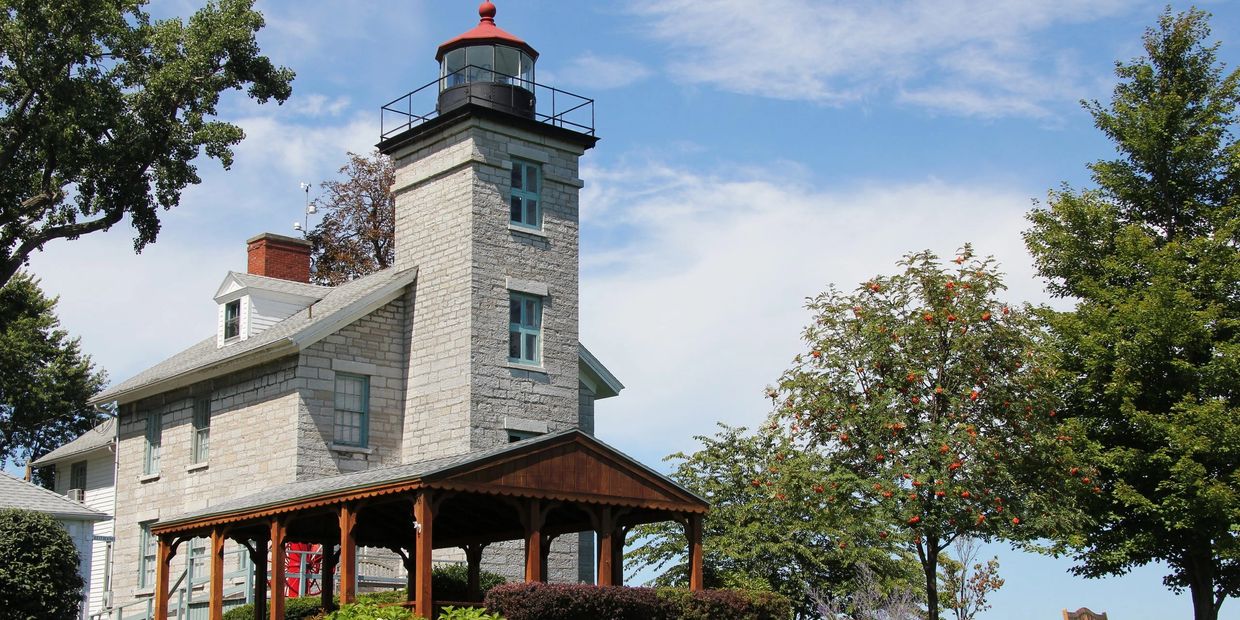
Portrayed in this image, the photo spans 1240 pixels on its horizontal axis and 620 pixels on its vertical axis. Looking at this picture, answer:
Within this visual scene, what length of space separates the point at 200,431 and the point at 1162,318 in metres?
18.9

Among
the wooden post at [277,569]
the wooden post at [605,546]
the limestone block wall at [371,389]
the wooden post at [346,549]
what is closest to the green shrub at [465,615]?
the wooden post at [346,549]

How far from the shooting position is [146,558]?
96.8 ft

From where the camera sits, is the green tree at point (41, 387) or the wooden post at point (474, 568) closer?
the wooden post at point (474, 568)

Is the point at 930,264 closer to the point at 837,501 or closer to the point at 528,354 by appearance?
the point at 837,501

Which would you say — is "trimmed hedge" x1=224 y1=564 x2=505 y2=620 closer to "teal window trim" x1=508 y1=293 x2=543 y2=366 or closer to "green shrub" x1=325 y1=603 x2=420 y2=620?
"teal window trim" x1=508 y1=293 x2=543 y2=366

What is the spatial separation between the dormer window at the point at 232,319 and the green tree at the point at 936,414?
12.2 meters

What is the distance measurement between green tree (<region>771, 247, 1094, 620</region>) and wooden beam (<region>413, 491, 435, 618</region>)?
7344mm

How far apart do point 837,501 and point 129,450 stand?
16.4 metres

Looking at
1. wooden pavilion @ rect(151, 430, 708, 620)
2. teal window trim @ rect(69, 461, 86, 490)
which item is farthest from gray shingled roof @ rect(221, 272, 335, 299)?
teal window trim @ rect(69, 461, 86, 490)

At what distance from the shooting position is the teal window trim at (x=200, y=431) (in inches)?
1119

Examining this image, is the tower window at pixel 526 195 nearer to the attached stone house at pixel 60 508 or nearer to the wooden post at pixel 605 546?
the wooden post at pixel 605 546

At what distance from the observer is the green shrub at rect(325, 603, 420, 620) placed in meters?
17.6

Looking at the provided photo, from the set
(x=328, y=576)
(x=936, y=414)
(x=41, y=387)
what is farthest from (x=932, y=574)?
(x=41, y=387)

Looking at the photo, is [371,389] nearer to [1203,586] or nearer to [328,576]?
[328,576]
